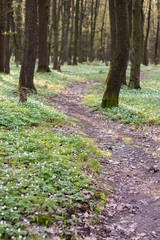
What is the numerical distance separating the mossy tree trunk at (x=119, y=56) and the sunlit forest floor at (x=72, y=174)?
2043 mm

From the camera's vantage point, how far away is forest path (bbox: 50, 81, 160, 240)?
14.8ft

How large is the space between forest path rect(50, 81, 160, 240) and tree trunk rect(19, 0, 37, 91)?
396 cm

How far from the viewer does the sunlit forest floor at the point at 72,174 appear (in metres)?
4.07

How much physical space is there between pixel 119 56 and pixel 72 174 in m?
7.98

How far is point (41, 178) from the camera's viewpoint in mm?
4977

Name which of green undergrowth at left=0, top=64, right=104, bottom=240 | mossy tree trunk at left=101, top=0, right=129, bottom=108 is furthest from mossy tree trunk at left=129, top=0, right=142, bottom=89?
green undergrowth at left=0, top=64, right=104, bottom=240

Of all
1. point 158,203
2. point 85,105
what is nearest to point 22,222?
point 158,203

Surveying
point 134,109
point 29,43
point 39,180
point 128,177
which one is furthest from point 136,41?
point 39,180

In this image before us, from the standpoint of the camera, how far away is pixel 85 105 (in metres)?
14.2

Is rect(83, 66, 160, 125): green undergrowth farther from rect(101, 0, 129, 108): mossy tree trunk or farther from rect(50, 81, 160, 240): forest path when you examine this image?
rect(101, 0, 129, 108): mossy tree trunk

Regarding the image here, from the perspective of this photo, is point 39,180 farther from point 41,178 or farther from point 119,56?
point 119,56

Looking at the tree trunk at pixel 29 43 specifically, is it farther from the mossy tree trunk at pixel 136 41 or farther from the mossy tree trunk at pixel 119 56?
the mossy tree trunk at pixel 136 41

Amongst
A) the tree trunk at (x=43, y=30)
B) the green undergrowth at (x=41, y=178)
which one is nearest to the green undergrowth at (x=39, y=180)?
the green undergrowth at (x=41, y=178)

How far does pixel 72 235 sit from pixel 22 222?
2.83 ft
